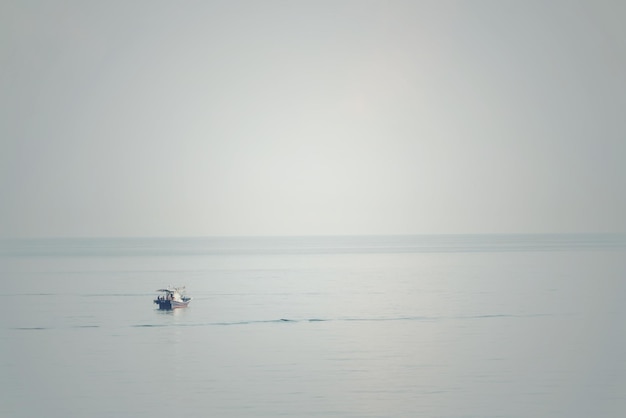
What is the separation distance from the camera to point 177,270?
154125 mm

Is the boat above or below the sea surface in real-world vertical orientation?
above

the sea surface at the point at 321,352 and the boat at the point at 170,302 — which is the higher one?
the boat at the point at 170,302

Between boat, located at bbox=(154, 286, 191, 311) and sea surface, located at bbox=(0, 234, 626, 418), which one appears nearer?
sea surface, located at bbox=(0, 234, 626, 418)

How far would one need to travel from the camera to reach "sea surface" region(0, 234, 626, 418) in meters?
39.6

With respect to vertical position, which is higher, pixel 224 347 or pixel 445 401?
pixel 224 347

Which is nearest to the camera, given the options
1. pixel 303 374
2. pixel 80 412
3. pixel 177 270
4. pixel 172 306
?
pixel 80 412

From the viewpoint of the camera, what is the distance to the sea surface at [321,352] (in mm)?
39562

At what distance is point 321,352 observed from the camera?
176 feet

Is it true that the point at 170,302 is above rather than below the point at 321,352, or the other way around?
above

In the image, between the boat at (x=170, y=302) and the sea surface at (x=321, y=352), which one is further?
the boat at (x=170, y=302)

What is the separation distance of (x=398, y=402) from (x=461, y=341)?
65.2 ft

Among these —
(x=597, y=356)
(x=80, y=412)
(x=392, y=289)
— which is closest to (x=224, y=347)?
(x=80, y=412)

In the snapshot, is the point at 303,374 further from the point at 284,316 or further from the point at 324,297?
the point at 324,297

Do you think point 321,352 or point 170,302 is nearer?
point 321,352
